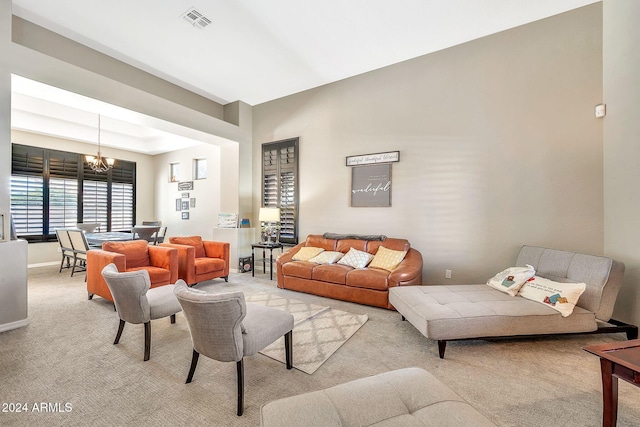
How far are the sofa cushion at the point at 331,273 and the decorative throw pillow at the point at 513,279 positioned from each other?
5.85ft

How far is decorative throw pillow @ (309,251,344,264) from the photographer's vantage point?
13.8 ft

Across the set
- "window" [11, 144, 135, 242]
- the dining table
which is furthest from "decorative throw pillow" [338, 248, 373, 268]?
"window" [11, 144, 135, 242]

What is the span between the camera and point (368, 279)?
352 cm

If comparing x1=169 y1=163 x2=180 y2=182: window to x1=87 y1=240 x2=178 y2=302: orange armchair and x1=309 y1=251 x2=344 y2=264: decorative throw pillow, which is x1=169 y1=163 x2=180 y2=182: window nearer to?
x1=87 y1=240 x2=178 y2=302: orange armchair

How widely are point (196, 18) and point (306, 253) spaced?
3.53 meters

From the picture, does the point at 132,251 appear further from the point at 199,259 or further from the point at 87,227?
the point at 87,227

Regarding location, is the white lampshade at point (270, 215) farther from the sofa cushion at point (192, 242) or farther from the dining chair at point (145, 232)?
the dining chair at point (145, 232)

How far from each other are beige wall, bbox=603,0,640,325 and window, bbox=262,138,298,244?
4397 mm

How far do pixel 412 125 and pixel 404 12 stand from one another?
1520 mm

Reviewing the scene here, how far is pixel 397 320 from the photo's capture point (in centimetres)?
312

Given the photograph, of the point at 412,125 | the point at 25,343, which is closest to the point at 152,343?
the point at 25,343

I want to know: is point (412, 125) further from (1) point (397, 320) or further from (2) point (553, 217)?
(1) point (397, 320)

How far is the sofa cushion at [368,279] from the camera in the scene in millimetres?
3445

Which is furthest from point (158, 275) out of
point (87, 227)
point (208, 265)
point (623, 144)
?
point (623, 144)
